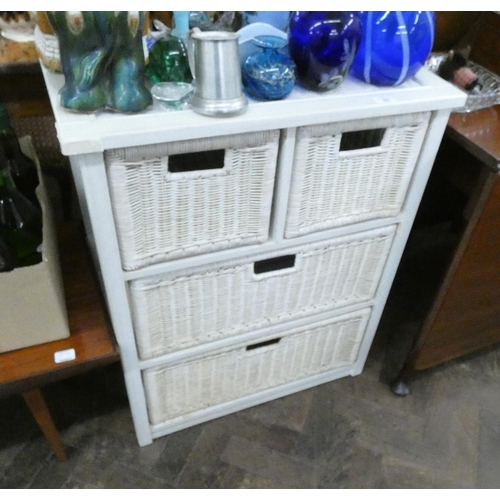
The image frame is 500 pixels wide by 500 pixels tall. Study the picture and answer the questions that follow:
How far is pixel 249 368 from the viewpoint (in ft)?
3.57

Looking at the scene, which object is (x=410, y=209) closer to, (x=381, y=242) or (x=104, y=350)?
(x=381, y=242)

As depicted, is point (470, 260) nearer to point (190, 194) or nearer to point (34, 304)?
point (190, 194)

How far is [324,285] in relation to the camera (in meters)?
0.99

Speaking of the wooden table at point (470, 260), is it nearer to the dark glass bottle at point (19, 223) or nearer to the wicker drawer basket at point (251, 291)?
the wicker drawer basket at point (251, 291)

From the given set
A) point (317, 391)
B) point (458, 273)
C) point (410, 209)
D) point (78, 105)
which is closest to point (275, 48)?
point (78, 105)

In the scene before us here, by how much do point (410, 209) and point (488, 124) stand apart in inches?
8.1

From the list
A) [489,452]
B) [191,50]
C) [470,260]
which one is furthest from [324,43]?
[489,452]

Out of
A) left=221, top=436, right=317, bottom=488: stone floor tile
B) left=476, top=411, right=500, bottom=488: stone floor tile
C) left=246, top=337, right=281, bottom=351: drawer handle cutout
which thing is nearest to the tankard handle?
left=246, top=337, right=281, bottom=351: drawer handle cutout

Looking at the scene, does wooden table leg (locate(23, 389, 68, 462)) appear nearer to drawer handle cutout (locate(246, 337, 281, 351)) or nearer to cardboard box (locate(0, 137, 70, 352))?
cardboard box (locate(0, 137, 70, 352))

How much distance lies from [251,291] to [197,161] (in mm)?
291

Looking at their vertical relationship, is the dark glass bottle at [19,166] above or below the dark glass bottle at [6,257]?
Answer: above

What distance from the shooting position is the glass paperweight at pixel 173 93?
0.66m

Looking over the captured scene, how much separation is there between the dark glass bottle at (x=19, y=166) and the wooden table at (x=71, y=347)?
0.51 feet

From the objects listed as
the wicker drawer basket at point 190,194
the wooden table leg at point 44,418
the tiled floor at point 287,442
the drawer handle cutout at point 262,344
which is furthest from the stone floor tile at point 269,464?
Result: the wicker drawer basket at point 190,194
